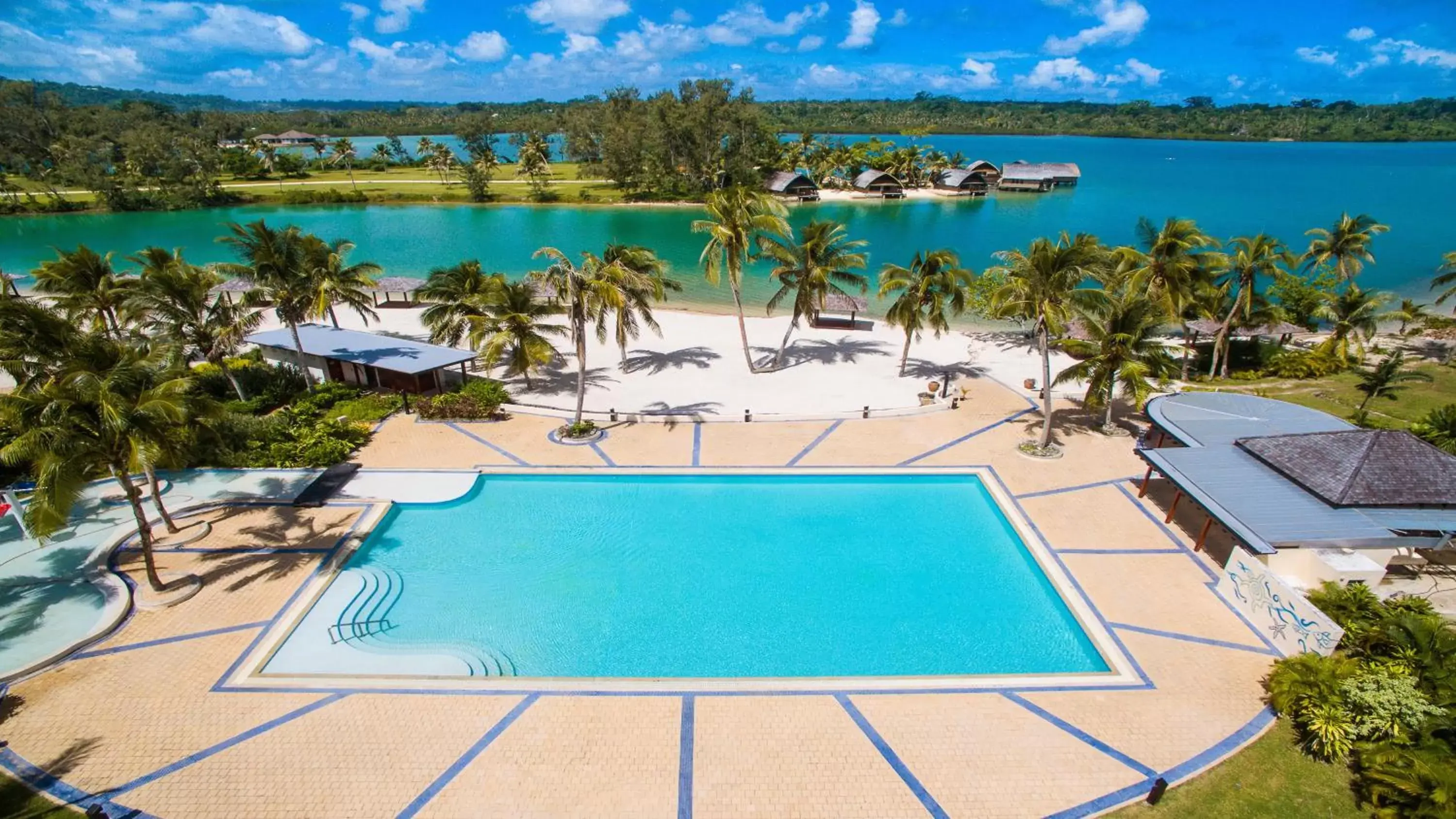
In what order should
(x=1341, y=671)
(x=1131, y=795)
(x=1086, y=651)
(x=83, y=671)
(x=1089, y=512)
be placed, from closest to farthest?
(x=1131, y=795) < (x=1341, y=671) < (x=83, y=671) < (x=1086, y=651) < (x=1089, y=512)

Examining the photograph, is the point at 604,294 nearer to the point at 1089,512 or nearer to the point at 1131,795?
the point at 1089,512

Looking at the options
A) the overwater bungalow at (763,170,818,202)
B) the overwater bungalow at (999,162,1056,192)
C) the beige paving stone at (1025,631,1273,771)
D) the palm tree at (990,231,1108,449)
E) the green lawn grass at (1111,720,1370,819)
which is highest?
the overwater bungalow at (999,162,1056,192)

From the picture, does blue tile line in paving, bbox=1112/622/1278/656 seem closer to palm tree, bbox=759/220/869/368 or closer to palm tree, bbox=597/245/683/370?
palm tree, bbox=759/220/869/368

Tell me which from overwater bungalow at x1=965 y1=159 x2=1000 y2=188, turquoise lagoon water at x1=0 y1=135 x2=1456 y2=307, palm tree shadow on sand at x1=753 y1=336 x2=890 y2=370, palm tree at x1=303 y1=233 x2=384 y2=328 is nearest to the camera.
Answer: palm tree at x1=303 y1=233 x2=384 y2=328

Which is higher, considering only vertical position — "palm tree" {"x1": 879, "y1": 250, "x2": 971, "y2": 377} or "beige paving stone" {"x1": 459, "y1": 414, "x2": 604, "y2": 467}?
"palm tree" {"x1": 879, "y1": 250, "x2": 971, "y2": 377}

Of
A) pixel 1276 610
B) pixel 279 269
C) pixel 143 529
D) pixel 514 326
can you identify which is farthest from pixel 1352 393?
pixel 279 269

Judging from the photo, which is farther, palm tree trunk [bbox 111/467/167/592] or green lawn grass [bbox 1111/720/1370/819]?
→ palm tree trunk [bbox 111/467/167/592]

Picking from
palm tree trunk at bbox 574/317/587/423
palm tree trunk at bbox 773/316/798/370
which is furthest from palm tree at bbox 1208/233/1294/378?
palm tree trunk at bbox 574/317/587/423

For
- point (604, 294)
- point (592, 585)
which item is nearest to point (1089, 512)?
point (592, 585)
